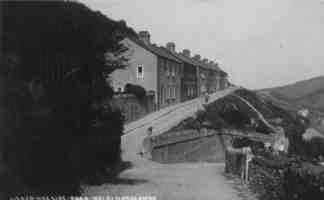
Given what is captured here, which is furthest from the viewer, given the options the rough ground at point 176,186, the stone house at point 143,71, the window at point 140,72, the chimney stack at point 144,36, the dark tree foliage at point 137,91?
the chimney stack at point 144,36

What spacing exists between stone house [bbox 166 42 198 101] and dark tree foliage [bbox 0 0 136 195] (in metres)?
37.2

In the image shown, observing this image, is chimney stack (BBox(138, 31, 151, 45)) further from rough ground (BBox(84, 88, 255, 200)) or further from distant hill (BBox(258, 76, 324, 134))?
rough ground (BBox(84, 88, 255, 200))

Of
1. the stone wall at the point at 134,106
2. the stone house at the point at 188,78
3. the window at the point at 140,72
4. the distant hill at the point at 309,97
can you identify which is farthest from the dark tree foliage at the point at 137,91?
the distant hill at the point at 309,97

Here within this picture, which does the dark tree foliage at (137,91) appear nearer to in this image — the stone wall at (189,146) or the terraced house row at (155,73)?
the terraced house row at (155,73)

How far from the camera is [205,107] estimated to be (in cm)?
2923

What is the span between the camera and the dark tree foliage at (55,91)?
6.08m

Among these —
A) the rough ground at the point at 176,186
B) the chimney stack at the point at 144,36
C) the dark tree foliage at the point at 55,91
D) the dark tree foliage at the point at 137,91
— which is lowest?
the rough ground at the point at 176,186

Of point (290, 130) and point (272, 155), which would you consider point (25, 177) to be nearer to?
point (272, 155)

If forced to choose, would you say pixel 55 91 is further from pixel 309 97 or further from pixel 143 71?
pixel 309 97

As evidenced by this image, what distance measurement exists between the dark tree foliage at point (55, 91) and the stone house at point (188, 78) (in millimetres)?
37175

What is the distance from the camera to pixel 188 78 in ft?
161

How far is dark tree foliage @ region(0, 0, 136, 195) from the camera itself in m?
6.08

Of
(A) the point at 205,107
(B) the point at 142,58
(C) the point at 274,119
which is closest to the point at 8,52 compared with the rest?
(A) the point at 205,107

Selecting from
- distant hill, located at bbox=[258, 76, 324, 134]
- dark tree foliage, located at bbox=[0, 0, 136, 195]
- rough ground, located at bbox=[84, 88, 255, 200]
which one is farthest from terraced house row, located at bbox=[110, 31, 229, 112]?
dark tree foliage, located at bbox=[0, 0, 136, 195]
